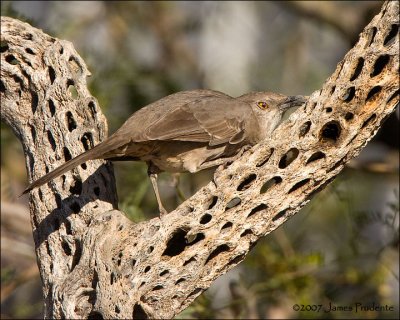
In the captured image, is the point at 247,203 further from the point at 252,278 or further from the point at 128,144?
the point at 252,278

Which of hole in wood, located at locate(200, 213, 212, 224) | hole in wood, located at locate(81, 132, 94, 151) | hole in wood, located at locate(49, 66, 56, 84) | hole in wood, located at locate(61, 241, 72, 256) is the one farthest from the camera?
hole in wood, located at locate(49, 66, 56, 84)

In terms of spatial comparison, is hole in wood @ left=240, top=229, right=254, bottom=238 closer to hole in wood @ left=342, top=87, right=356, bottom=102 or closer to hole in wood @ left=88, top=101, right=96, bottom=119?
hole in wood @ left=342, top=87, right=356, bottom=102

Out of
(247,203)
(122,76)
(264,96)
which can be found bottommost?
(247,203)

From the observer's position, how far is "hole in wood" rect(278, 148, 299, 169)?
4.66 metres

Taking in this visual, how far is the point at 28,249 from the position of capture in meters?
8.00

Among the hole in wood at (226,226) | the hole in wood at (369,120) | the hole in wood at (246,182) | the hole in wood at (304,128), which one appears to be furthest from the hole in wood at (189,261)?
the hole in wood at (369,120)

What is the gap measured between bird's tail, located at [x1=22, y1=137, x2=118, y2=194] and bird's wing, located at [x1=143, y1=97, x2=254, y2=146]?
42 centimetres

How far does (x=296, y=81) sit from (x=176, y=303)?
6.86 m

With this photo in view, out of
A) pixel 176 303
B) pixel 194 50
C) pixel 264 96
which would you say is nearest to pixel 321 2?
pixel 264 96

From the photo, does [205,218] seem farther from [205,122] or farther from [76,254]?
[205,122]

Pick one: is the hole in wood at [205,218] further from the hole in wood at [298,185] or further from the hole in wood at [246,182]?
the hole in wood at [298,185]

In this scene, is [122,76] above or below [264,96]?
above

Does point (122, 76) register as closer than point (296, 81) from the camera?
Yes

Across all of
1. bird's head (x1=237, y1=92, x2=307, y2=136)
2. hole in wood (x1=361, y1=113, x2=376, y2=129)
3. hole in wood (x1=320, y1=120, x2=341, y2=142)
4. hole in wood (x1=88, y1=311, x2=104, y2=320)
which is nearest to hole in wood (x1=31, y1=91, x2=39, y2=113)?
hole in wood (x1=88, y1=311, x2=104, y2=320)
